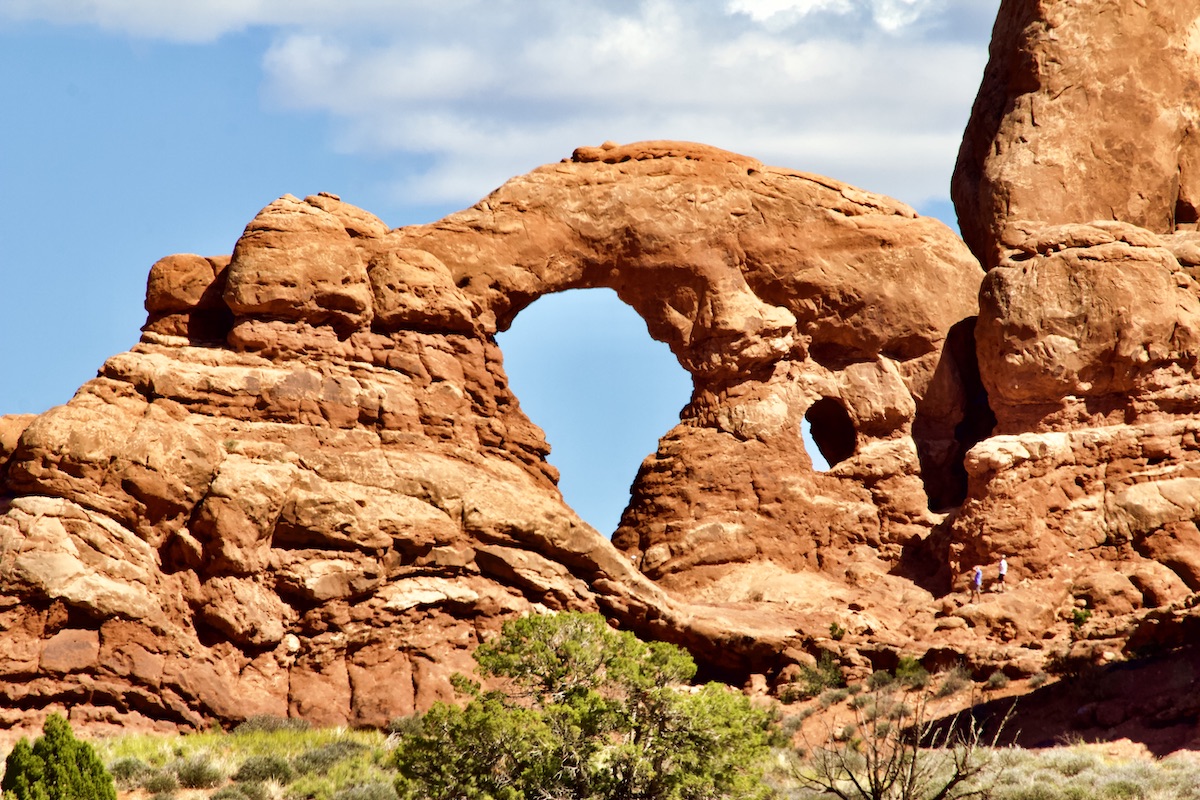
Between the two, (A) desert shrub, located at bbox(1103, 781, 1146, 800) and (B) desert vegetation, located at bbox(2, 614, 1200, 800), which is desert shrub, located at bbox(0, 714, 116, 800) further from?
(A) desert shrub, located at bbox(1103, 781, 1146, 800)

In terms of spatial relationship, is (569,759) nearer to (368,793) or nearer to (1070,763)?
(368,793)

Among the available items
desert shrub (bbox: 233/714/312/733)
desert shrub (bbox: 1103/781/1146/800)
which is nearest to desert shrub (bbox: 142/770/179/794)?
desert shrub (bbox: 233/714/312/733)

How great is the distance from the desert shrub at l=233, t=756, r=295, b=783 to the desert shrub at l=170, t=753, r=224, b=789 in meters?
0.26

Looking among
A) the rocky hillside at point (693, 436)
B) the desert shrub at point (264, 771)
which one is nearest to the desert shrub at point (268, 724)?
the rocky hillside at point (693, 436)

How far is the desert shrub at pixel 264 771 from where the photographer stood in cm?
2420

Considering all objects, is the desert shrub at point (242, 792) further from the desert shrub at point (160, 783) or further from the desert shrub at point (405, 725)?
the desert shrub at point (405, 725)

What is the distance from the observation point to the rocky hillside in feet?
88.7

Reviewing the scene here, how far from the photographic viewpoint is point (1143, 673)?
27844 mm

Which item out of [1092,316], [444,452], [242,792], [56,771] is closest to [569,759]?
[242,792]

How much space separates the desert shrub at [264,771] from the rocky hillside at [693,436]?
7.21 feet

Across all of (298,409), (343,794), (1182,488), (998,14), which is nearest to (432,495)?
(298,409)

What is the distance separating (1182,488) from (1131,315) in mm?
3037

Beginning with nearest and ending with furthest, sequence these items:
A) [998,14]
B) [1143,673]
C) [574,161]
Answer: [1143,673]
[574,161]
[998,14]

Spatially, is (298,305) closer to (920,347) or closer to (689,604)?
(689,604)
